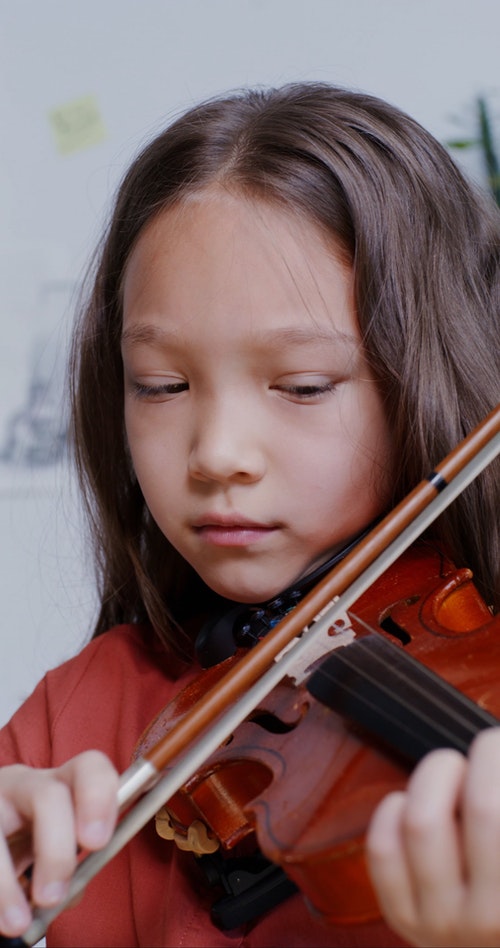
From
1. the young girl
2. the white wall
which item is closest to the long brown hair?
the young girl

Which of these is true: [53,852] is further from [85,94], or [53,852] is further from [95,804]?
[85,94]

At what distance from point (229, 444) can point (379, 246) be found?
19cm

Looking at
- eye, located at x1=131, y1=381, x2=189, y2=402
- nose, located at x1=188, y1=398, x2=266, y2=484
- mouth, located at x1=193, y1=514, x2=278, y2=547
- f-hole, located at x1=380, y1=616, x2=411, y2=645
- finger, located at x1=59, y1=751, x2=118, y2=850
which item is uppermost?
eye, located at x1=131, y1=381, x2=189, y2=402

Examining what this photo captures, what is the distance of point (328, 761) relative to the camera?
53 cm

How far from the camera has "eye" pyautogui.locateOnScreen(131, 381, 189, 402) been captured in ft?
2.49

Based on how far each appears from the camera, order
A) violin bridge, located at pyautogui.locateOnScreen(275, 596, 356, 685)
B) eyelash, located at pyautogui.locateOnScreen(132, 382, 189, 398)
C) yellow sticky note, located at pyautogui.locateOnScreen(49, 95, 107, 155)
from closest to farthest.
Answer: violin bridge, located at pyautogui.locateOnScreen(275, 596, 356, 685) < eyelash, located at pyautogui.locateOnScreen(132, 382, 189, 398) < yellow sticky note, located at pyautogui.locateOnScreen(49, 95, 107, 155)

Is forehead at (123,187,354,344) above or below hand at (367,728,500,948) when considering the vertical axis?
above

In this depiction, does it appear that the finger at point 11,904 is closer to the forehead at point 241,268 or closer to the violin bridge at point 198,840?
the violin bridge at point 198,840

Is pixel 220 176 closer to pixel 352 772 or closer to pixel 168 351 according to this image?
pixel 168 351

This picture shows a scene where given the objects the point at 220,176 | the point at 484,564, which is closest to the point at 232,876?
the point at 484,564

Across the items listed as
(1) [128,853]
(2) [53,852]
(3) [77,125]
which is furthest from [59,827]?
(3) [77,125]

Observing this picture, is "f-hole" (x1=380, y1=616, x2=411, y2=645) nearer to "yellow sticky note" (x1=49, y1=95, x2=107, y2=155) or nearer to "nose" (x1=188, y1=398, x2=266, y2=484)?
"nose" (x1=188, y1=398, x2=266, y2=484)

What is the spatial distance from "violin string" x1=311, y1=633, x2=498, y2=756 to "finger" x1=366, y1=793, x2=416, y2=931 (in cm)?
5

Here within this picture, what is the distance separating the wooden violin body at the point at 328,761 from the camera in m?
0.47
